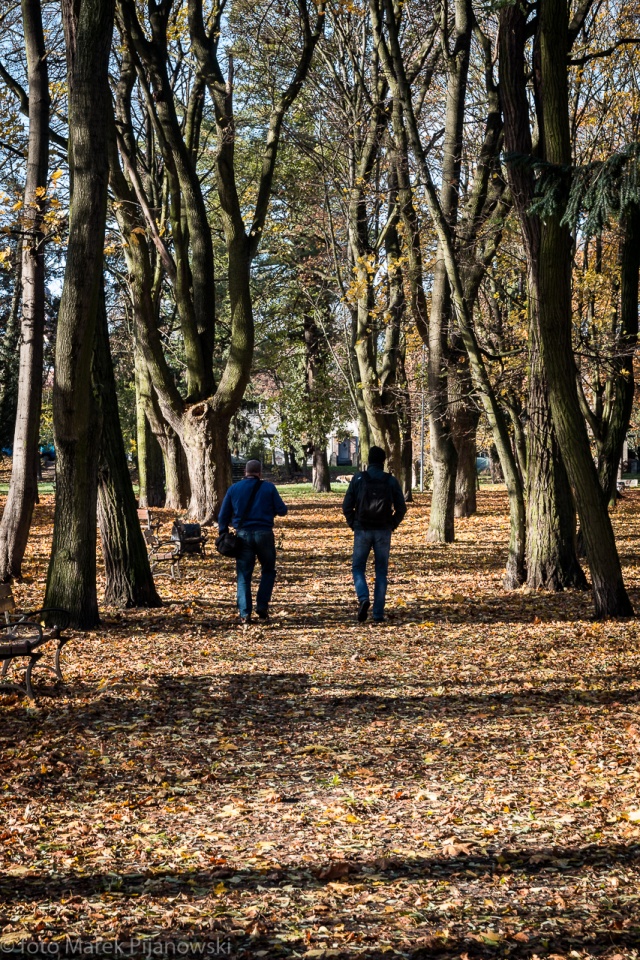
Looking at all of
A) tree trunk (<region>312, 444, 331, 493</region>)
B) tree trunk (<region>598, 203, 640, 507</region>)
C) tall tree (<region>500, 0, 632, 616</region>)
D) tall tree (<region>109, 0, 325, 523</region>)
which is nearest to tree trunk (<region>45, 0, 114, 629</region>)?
tall tree (<region>500, 0, 632, 616</region>)

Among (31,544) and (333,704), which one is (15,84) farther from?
(333,704)

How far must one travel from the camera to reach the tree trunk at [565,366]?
11.2 m

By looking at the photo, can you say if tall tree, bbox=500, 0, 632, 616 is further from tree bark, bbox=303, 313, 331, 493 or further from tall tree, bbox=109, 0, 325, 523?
tree bark, bbox=303, 313, 331, 493

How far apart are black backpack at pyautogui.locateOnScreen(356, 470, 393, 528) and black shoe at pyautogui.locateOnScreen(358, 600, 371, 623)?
0.93 meters

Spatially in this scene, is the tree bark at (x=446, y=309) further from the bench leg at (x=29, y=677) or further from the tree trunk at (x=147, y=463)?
the tree trunk at (x=147, y=463)

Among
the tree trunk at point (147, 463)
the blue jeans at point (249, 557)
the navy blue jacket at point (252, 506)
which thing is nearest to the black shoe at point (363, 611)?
the blue jeans at point (249, 557)

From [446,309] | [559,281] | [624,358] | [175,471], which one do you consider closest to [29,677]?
[559,281]

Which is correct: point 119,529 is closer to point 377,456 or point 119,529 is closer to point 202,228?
point 377,456

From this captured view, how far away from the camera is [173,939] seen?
13.8 feet

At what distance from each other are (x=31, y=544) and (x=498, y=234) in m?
10.9

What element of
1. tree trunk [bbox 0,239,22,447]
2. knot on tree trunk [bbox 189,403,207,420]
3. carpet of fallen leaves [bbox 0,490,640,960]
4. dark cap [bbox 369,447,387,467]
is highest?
tree trunk [bbox 0,239,22,447]

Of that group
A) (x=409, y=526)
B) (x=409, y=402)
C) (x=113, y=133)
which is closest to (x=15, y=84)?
(x=113, y=133)

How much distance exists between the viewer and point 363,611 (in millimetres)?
12164

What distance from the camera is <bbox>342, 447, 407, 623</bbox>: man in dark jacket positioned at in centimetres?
1195
